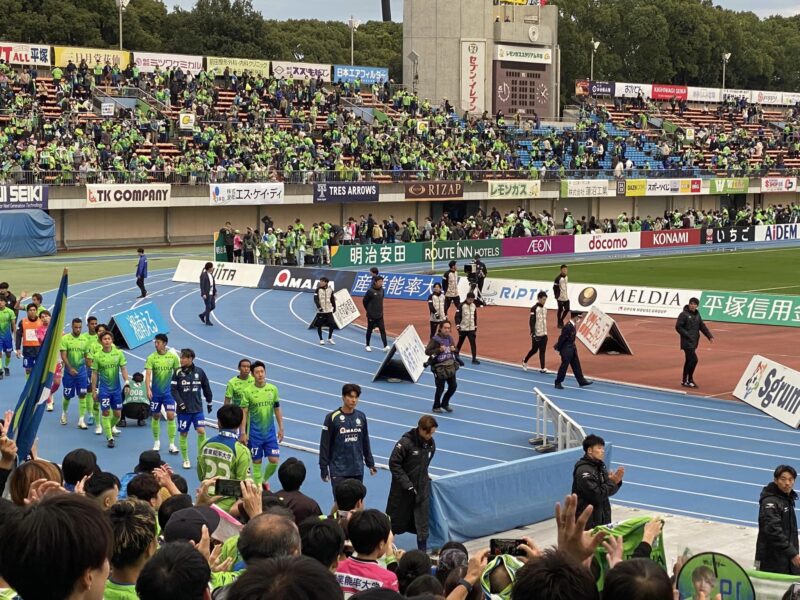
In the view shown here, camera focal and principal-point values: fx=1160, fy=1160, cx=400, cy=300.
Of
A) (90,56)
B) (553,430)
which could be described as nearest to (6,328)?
(553,430)

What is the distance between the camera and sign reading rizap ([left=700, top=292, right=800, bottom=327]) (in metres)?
32.0

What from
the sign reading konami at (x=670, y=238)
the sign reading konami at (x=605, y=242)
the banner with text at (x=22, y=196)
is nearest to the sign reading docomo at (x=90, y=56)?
the banner with text at (x=22, y=196)

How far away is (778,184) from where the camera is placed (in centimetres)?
8019

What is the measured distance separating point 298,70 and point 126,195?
20.6 m

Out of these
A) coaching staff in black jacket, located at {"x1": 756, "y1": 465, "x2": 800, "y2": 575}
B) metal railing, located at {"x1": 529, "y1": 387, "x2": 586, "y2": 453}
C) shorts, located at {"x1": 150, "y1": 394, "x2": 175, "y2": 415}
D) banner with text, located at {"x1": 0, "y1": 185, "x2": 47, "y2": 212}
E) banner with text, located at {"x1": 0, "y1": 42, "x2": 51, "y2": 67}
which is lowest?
metal railing, located at {"x1": 529, "y1": 387, "x2": 586, "y2": 453}

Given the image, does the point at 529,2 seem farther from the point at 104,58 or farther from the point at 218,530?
the point at 218,530

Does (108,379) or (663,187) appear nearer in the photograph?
(108,379)

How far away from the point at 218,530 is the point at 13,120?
47.7 metres

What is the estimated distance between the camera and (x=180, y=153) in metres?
56.2

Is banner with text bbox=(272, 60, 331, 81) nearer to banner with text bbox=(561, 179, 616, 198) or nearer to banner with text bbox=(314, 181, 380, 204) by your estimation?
banner with text bbox=(314, 181, 380, 204)

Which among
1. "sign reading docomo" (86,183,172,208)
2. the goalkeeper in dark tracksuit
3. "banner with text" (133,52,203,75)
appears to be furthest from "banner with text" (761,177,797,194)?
the goalkeeper in dark tracksuit

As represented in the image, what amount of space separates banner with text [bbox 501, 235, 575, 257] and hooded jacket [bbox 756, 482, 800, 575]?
4454 centimetres

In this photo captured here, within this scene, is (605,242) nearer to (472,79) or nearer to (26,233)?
(472,79)

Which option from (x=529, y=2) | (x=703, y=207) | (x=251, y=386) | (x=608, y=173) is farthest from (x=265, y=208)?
(x=251, y=386)
